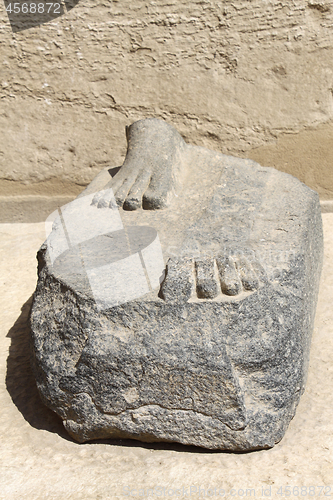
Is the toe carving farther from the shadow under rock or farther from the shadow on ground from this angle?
the shadow under rock

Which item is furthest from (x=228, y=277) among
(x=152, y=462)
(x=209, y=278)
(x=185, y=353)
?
(x=152, y=462)

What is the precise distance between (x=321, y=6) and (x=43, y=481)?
8.74 ft

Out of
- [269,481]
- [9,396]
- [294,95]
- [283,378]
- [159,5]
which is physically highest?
[159,5]

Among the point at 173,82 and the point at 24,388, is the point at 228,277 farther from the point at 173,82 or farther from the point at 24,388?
the point at 173,82

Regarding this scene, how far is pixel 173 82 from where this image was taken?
298cm

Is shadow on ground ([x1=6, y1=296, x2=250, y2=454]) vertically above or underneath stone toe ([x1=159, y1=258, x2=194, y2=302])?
underneath

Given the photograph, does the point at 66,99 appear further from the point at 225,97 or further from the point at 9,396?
the point at 9,396

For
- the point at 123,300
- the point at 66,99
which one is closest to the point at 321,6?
the point at 66,99

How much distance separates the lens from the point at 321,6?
2.76 meters

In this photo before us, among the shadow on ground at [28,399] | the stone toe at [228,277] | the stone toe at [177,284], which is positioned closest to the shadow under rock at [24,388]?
the shadow on ground at [28,399]

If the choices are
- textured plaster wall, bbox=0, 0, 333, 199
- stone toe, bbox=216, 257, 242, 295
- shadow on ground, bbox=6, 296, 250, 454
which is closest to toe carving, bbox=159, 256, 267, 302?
stone toe, bbox=216, 257, 242, 295

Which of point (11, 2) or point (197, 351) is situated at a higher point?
point (11, 2)

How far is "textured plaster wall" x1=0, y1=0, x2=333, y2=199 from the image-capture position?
284 centimetres

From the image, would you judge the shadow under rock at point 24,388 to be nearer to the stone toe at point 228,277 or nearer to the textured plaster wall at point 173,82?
the stone toe at point 228,277
